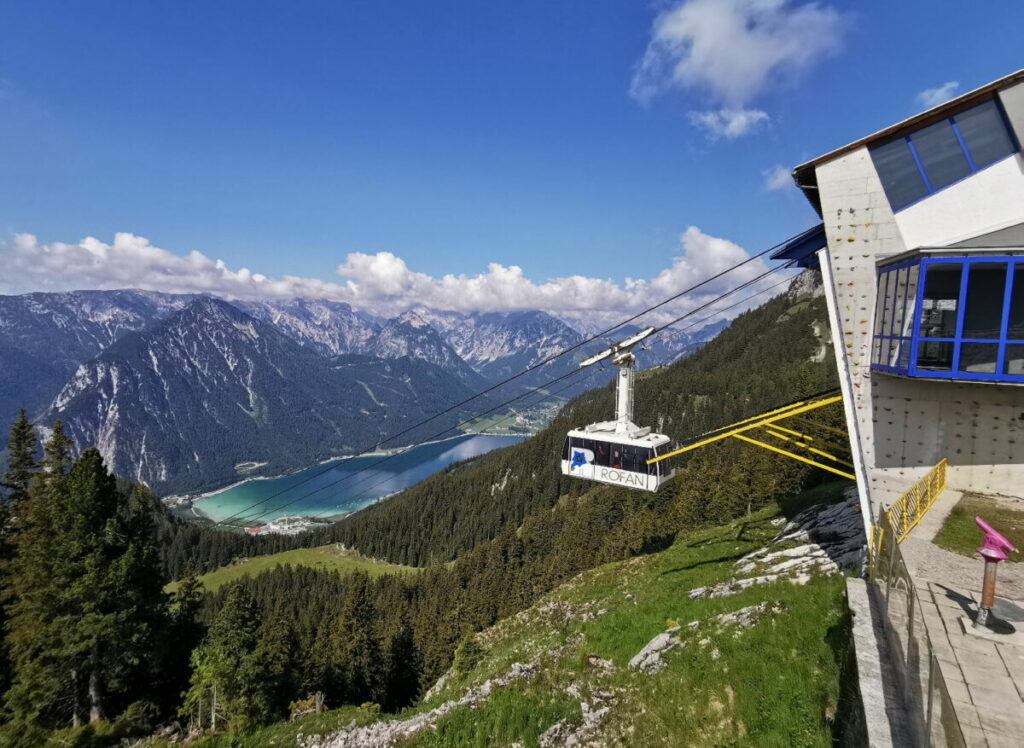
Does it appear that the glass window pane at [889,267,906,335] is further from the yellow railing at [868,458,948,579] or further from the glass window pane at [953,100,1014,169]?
the yellow railing at [868,458,948,579]

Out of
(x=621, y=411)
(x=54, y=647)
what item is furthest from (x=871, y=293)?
(x=54, y=647)

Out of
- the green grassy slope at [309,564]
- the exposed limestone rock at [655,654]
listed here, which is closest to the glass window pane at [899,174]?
the exposed limestone rock at [655,654]

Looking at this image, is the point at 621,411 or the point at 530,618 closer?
the point at 621,411

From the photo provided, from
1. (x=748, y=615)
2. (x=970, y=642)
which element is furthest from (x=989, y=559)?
(x=748, y=615)

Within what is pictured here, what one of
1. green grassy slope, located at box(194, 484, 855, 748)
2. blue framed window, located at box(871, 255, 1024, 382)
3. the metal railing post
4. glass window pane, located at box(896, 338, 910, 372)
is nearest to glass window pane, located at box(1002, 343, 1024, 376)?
blue framed window, located at box(871, 255, 1024, 382)

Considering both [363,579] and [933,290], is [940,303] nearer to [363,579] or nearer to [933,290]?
[933,290]

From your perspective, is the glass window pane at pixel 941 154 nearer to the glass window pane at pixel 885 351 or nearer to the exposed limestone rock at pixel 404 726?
the glass window pane at pixel 885 351

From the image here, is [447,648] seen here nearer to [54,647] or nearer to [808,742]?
[54,647]
